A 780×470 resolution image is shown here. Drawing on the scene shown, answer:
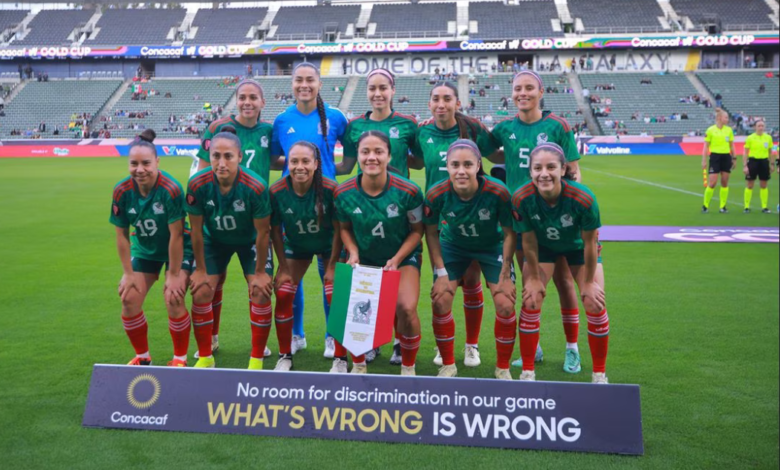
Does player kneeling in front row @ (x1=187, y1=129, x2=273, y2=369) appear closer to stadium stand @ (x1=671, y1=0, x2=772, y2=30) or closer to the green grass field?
the green grass field

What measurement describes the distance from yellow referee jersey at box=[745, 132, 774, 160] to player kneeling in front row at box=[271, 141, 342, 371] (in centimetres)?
1211

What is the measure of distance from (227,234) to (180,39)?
175 ft

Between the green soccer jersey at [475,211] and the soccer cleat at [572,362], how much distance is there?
42.8 inches

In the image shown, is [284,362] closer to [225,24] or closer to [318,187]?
[318,187]

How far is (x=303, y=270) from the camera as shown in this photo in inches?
212

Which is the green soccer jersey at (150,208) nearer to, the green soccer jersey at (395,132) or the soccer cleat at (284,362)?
the soccer cleat at (284,362)

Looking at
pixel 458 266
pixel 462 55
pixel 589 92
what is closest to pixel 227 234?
pixel 458 266

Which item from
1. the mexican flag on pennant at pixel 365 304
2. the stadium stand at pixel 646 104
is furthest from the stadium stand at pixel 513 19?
the mexican flag on pennant at pixel 365 304

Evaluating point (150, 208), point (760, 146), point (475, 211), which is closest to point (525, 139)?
point (475, 211)

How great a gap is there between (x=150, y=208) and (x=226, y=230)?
1.83 feet

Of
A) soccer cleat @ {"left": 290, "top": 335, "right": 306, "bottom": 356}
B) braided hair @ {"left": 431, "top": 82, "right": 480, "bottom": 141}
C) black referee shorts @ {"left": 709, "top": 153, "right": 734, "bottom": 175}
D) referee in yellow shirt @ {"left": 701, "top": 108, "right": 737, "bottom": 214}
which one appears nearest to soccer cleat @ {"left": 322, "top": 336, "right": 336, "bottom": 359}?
soccer cleat @ {"left": 290, "top": 335, "right": 306, "bottom": 356}

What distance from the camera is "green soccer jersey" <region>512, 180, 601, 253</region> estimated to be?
452cm

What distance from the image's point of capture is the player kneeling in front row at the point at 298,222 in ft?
16.1

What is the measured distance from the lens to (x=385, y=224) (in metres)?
4.86
